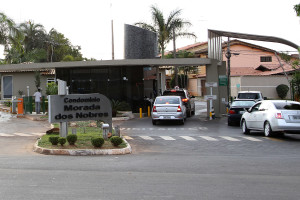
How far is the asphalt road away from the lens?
7.26m

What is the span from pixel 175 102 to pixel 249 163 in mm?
13039

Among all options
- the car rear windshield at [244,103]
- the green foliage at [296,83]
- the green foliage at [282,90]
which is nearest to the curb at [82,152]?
the car rear windshield at [244,103]

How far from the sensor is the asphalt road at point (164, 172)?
7.26 metres

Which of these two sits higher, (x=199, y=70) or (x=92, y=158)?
(x=199, y=70)

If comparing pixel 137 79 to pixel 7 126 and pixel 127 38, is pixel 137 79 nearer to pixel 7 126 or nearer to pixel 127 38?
pixel 127 38

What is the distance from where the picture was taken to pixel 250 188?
7.74m

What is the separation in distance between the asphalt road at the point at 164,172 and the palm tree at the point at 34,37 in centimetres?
→ 3917

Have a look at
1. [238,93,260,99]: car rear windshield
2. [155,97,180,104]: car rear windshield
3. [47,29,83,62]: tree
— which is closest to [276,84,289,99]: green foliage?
[238,93,260,99]: car rear windshield

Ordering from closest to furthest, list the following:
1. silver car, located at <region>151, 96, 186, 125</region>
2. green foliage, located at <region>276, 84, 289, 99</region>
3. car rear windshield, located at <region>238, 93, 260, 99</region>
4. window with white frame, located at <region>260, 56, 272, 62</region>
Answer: silver car, located at <region>151, 96, 186, 125</region>, car rear windshield, located at <region>238, 93, 260, 99</region>, green foliage, located at <region>276, 84, 289, 99</region>, window with white frame, located at <region>260, 56, 272, 62</region>

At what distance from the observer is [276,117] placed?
16.6 m

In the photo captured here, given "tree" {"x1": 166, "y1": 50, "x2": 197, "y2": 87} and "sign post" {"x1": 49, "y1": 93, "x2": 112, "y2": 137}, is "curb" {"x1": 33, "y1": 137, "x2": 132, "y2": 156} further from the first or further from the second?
"tree" {"x1": 166, "y1": 50, "x2": 197, "y2": 87}

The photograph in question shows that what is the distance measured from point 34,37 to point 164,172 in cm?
4783

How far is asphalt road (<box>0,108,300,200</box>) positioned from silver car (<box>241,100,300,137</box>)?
0.64 metres

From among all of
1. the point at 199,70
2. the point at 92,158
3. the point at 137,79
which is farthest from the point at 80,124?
the point at 199,70
